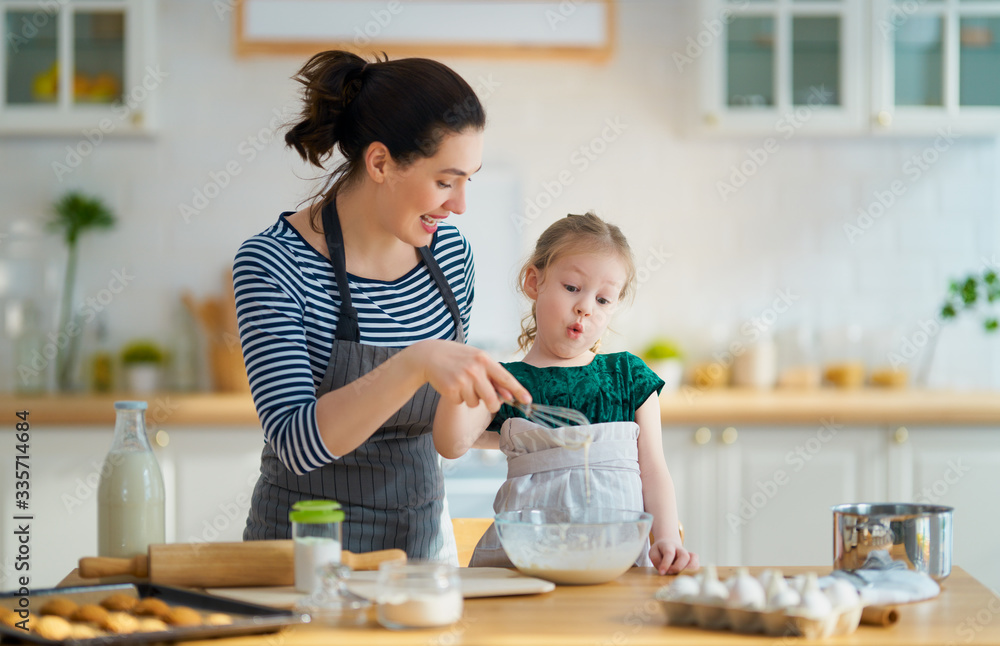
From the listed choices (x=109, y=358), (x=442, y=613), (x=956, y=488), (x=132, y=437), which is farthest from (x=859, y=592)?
(x=109, y=358)

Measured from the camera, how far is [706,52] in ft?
11.2

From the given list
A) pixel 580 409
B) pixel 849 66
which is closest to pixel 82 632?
pixel 580 409

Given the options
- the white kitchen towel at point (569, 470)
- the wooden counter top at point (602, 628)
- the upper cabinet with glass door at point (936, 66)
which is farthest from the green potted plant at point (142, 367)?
the upper cabinet with glass door at point (936, 66)

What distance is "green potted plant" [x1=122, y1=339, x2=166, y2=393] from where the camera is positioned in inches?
139

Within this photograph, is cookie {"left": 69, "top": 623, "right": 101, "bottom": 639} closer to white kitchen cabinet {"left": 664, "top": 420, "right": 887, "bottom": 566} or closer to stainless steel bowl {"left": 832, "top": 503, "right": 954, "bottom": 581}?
stainless steel bowl {"left": 832, "top": 503, "right": 954, "bottom": 581}

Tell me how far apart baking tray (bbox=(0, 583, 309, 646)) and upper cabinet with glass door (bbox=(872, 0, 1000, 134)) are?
2.98m

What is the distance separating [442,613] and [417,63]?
929 mm

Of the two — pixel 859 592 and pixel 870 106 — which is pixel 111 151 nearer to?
pixel 870 106

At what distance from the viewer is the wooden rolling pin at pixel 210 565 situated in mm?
1306

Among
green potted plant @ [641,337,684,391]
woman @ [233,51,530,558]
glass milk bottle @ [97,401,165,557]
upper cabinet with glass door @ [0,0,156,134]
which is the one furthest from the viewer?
green potted plant @ [641,337,684,391]

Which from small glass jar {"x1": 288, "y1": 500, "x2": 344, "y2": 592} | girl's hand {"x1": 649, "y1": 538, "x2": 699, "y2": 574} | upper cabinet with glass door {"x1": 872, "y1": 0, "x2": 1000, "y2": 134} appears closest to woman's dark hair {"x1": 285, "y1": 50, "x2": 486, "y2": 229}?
small glass jar {"x1": 288, "y1": 500, "x2": 344, "y2": 592}

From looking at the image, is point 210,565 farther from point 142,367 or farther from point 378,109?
point 142,367

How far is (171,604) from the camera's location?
1248 mm

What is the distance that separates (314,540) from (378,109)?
75cm
